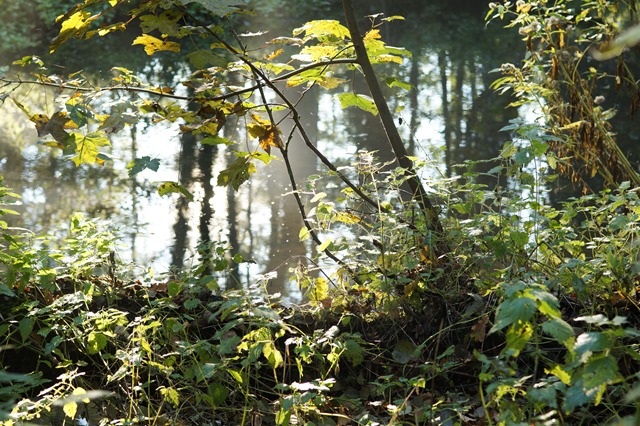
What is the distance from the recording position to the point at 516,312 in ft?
5.39

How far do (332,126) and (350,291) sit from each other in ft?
Answer: 15.6

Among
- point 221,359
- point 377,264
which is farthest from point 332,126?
point 221,359

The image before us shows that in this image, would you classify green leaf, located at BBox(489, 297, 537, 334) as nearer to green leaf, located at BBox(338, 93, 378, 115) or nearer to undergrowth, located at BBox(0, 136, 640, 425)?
undergrowth, located at BBox(0, 136, 640, 425)

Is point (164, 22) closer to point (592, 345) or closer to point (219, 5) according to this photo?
point (219, 5)

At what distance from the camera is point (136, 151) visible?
6484mm

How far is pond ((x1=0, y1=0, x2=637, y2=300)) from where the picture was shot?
449cm

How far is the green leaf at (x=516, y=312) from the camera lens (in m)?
1.63

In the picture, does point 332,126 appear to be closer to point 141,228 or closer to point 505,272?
point 141,228

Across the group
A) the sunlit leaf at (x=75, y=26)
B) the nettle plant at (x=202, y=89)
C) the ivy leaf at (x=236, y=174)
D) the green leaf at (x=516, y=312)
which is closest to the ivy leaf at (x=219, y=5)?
the nettle plant at (x=202, y=89)

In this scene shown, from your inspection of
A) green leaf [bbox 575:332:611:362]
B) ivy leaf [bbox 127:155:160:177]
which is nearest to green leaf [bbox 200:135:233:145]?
ivy leaf [bbox 127:155:160:177]

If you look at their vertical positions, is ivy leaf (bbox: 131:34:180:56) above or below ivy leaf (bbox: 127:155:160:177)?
above

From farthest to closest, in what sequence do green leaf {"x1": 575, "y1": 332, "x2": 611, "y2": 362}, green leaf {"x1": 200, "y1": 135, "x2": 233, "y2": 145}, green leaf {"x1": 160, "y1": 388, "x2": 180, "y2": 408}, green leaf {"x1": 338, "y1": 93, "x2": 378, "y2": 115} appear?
1. green leaf {"x1": 338, "y1": 93, "x2": 378, "y2": 115}
2. green leaf {"x1": 200, "y1": 135, "x2": 233, "y2": 145}
3. green leaf {"x1": 160, "y1": 388, "x2": 180, "y2": 408}
4. green leaf {"x1": 575, "y1": 332, "x2": 611, "y2": 362}

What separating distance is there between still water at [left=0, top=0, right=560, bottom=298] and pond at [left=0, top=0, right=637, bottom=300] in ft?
0.03

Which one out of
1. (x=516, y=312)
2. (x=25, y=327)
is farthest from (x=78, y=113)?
(x=516, y=312)
